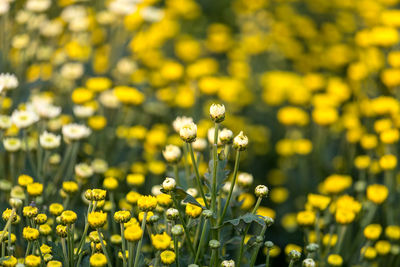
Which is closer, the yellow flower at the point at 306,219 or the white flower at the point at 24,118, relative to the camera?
the yellow flower at the point at 306,219

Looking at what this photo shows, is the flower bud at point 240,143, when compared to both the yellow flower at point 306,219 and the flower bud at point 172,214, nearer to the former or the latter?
the flower bud at point 172,214

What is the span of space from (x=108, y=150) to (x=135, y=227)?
1.50m

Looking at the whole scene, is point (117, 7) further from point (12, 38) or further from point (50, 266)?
point (50, 266)

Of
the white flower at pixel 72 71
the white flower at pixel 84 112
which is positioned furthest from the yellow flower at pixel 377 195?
the white flower at pixel 72 71

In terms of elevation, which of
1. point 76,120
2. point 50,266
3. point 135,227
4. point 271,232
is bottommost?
point 271,232

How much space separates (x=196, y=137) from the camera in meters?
1.70

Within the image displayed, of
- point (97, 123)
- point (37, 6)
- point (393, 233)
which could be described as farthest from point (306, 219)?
point (37, 6)

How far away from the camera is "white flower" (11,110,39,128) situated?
7.06 feet

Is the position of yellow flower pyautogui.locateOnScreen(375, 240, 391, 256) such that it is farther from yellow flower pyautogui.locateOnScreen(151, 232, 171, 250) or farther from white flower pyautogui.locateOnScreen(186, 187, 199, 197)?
yellow flower pyautogui.locateOnScreen(151, 232, 171, 250)

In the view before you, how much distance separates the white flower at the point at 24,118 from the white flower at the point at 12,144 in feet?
0.34

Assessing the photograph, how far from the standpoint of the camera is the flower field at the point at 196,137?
1.62 meters

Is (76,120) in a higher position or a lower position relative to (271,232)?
higher

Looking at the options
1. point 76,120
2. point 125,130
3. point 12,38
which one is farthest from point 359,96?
point 12,38

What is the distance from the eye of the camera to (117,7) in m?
3.46
